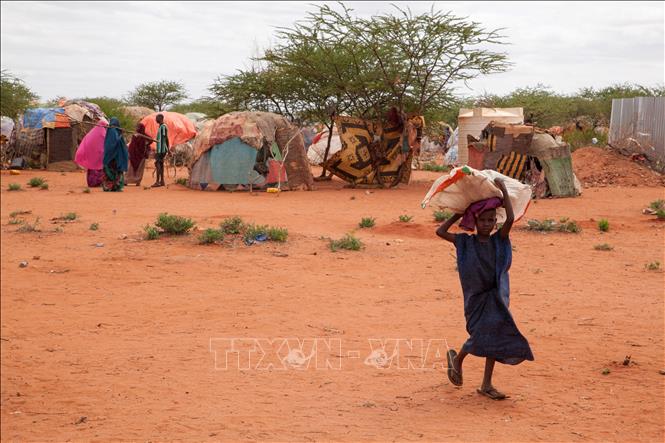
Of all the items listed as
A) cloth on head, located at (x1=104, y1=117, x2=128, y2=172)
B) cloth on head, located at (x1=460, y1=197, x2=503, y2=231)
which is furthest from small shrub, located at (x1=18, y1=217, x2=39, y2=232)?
cloth on head, located at (x1=460, y1=197, x2=503, y2=231)

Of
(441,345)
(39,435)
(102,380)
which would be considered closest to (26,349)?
(102,380)

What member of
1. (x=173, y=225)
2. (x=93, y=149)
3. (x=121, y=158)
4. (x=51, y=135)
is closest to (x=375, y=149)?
(x=121, y=158)

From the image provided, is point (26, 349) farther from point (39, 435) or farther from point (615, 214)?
point (615, 214)

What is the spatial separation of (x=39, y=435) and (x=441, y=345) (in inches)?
117

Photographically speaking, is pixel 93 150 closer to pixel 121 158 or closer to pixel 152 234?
pixel 121 158

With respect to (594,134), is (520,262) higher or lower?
lower

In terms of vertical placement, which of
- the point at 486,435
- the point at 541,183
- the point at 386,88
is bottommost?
the point at 486,435

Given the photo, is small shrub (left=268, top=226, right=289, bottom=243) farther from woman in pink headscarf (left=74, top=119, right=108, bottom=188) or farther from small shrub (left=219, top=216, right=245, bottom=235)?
woman in pink headscarf (left=74, top=119, right=108, bottom=188)

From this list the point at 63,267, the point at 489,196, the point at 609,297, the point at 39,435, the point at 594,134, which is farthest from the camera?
the point at 594,134

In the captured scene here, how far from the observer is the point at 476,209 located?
4727mm

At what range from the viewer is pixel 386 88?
18.3 m

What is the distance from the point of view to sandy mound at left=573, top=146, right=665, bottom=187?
1989 cm

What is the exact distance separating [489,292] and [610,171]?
1725cm

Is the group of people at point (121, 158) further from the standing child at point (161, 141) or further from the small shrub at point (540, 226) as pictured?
the small shrub at point (540, 226)
